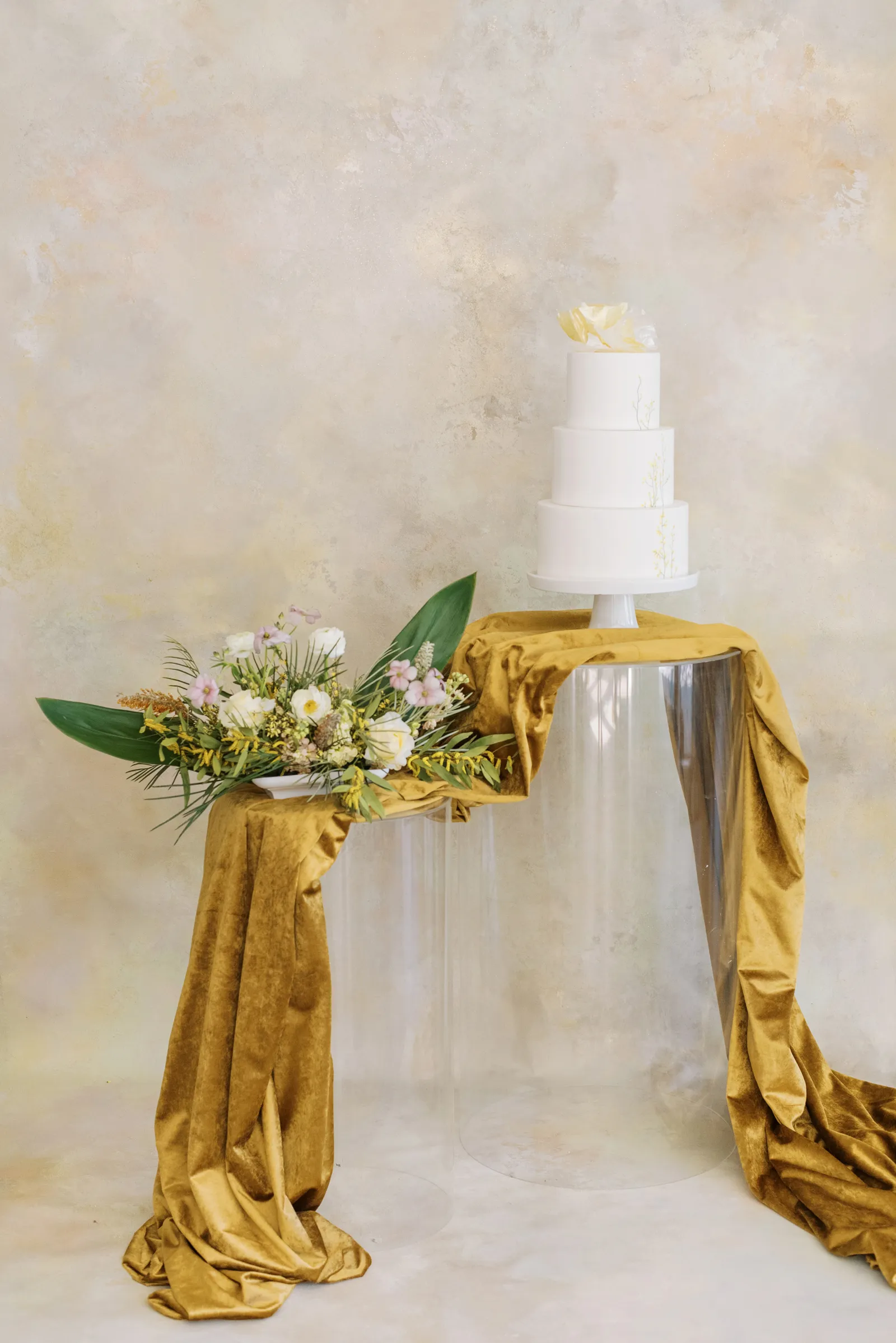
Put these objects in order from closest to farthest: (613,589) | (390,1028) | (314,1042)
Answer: (314,1042) → (390,1028) → (613,589)

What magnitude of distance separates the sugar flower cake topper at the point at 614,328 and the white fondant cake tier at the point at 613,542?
2.0 inches

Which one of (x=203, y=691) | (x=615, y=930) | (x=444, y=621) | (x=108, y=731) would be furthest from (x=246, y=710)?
(x=615, y=930)

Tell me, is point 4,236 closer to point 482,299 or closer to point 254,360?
point 254,360

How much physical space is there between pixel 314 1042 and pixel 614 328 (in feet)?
4.37

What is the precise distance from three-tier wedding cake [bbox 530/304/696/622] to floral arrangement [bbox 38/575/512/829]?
207mm

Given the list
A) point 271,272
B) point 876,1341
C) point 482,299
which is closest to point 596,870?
point 876,1341

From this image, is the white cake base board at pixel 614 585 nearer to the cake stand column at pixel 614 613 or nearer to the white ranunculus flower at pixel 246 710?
the cake stand column at pixel 614 613

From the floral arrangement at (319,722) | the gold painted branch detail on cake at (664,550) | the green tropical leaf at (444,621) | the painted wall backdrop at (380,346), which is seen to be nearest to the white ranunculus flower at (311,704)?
the floral arrangement at (319,722)

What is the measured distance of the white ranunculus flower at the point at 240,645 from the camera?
223 cm

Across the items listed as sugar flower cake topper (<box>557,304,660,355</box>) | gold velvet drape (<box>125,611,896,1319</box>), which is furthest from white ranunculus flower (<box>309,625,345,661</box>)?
sugar flower cake topper (<box>557,304,660,355</box>)

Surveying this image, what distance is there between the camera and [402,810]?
2.13 meters

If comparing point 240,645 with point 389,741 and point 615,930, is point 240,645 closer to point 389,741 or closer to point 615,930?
point 389,741

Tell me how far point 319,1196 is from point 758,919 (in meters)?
0.91

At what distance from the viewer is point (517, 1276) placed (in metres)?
2.13
